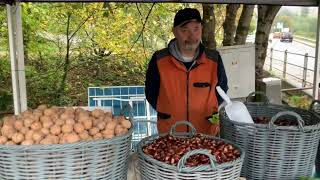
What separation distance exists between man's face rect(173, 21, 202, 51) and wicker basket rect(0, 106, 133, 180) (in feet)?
3.98

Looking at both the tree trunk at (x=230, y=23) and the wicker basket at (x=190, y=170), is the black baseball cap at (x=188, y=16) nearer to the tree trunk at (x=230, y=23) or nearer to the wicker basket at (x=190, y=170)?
the wicker basket at (x=190, y=170)

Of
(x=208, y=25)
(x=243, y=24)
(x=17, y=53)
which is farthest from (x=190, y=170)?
(x=243, y=24)

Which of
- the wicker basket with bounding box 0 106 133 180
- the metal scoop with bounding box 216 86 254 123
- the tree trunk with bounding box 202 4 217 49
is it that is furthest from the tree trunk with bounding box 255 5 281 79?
the wicker basket with bounding box 0 106 133 180

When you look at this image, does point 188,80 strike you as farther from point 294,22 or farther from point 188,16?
point 294,22

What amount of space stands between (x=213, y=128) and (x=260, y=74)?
254cm

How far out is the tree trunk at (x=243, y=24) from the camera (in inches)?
183

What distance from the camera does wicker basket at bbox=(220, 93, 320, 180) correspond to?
5.07 feet

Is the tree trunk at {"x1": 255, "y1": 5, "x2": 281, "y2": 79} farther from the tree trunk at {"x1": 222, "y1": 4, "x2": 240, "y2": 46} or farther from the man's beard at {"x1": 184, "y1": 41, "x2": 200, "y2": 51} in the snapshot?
the man's beard at {"x1": 184, "y1": 41, "x2": 200, "y2": 51}

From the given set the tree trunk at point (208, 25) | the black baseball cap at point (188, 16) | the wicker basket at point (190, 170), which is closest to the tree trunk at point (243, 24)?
the tree trunk at point (208, 25)

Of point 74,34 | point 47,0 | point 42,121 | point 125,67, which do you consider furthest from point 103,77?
point 42,121

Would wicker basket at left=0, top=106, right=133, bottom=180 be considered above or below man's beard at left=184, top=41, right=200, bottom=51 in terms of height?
below

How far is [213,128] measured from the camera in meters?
2.60

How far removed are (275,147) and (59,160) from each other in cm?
87

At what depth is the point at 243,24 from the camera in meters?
4.77
